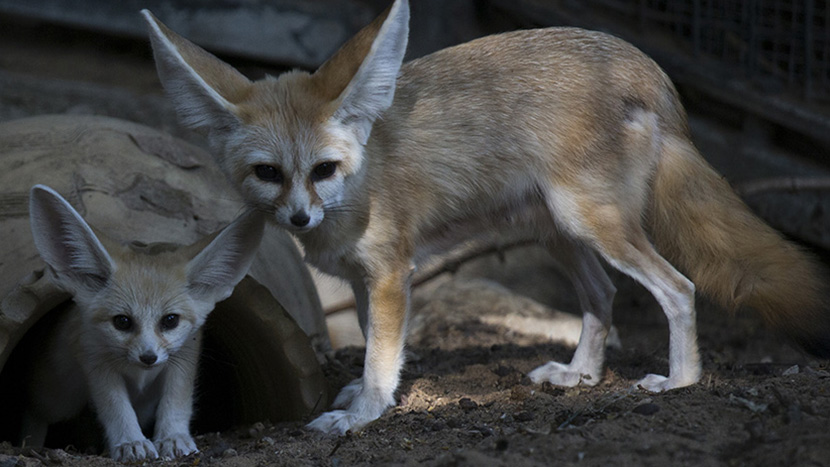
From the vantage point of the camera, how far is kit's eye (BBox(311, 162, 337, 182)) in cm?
303

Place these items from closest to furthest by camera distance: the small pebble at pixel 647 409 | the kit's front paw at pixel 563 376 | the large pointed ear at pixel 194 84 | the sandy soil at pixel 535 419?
the sandy soil at pixel 535 419 < the small pebble at pixel 647 409 < the large pointed ear at pixel 194 84 < the kit's front paw at pixel 563 376

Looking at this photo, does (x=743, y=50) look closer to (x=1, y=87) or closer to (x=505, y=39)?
(x=505, y=39)

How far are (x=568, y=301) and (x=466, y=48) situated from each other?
3206mm

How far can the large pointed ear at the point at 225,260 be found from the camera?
318cm

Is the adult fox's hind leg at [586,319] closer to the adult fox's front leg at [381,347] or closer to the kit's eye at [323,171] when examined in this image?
the adult fox's front leg at [381,347]

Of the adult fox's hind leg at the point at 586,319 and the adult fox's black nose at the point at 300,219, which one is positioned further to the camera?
the adult fox's hind leg at the point at 586,319

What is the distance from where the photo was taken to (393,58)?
302 centimetres

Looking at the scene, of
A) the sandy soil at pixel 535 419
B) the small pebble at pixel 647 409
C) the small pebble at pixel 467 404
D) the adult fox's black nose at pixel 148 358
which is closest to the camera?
Answer: the sandy soil at pixel 535 419

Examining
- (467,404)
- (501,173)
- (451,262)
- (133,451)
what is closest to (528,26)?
(451,262)

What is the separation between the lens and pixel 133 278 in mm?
3100

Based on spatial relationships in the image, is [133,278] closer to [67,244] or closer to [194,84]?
[67,244]

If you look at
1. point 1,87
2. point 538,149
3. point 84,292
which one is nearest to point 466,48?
point 538,149

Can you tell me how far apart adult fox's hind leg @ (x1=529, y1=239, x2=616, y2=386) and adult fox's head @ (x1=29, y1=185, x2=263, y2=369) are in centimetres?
131

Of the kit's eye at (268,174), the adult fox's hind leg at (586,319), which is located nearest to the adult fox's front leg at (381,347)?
the kit's eye at (268,174)
